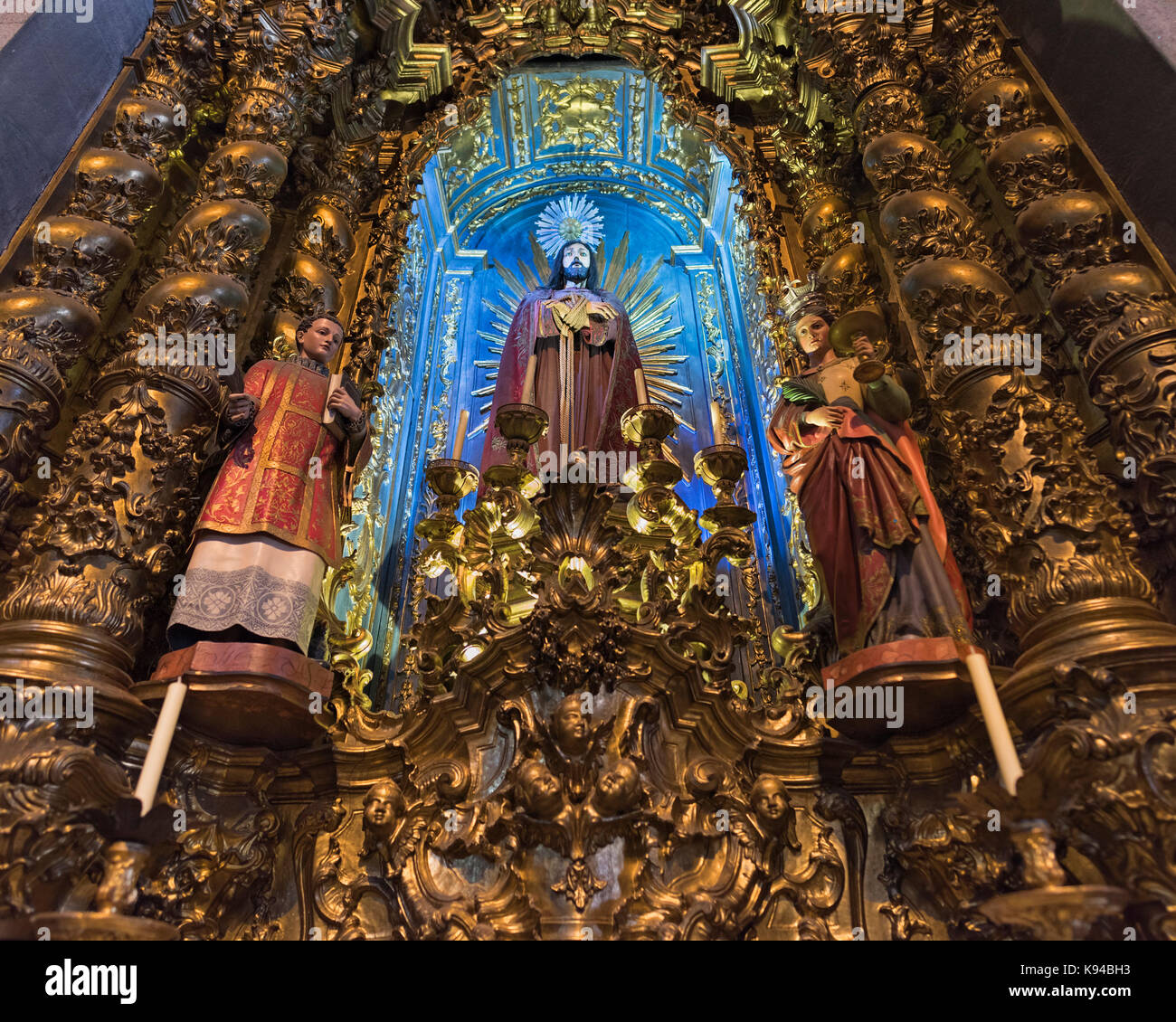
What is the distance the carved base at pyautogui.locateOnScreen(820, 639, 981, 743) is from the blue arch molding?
2118 mm

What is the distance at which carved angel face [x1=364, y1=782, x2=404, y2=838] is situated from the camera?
11.3 ft

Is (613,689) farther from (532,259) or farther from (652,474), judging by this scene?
(532,259)

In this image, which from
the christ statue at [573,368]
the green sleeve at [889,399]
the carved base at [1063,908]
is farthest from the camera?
the christ statue at [573,368]

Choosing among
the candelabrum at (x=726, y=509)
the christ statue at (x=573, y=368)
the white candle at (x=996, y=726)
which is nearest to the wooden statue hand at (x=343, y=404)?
the christ statue at (x=573, y=368)

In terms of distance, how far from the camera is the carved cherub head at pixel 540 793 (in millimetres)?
3244

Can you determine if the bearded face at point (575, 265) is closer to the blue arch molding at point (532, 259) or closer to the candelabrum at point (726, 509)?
the blue arch molding at point (532, 259)

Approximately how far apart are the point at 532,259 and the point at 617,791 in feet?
20.7

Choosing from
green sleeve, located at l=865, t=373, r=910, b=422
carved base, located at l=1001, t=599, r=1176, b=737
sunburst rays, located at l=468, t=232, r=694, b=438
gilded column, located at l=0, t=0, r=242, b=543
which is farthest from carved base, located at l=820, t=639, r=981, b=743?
sunburst rays, located at l=468, t=232, r=694, b=438

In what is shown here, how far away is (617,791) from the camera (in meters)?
3.25

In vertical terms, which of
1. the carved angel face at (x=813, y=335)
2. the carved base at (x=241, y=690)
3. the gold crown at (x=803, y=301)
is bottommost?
the carved base at (x=241, y=690)

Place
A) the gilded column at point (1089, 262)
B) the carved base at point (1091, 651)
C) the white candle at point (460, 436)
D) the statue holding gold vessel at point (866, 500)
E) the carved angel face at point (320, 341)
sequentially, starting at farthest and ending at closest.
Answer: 1. the carved angel face at point (320, 341)
2. the white candle at point (460, 436)
3. the statue holding gold vessel at point (866, 500)
4. the gilded column at point (1089, 262)
5. the carved base at point (1091, 651)

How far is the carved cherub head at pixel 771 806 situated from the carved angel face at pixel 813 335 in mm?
2596

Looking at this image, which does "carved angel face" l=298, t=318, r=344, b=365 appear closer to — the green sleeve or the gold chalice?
the gold chalice

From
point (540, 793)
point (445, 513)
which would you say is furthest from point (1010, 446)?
point (445, 513)
